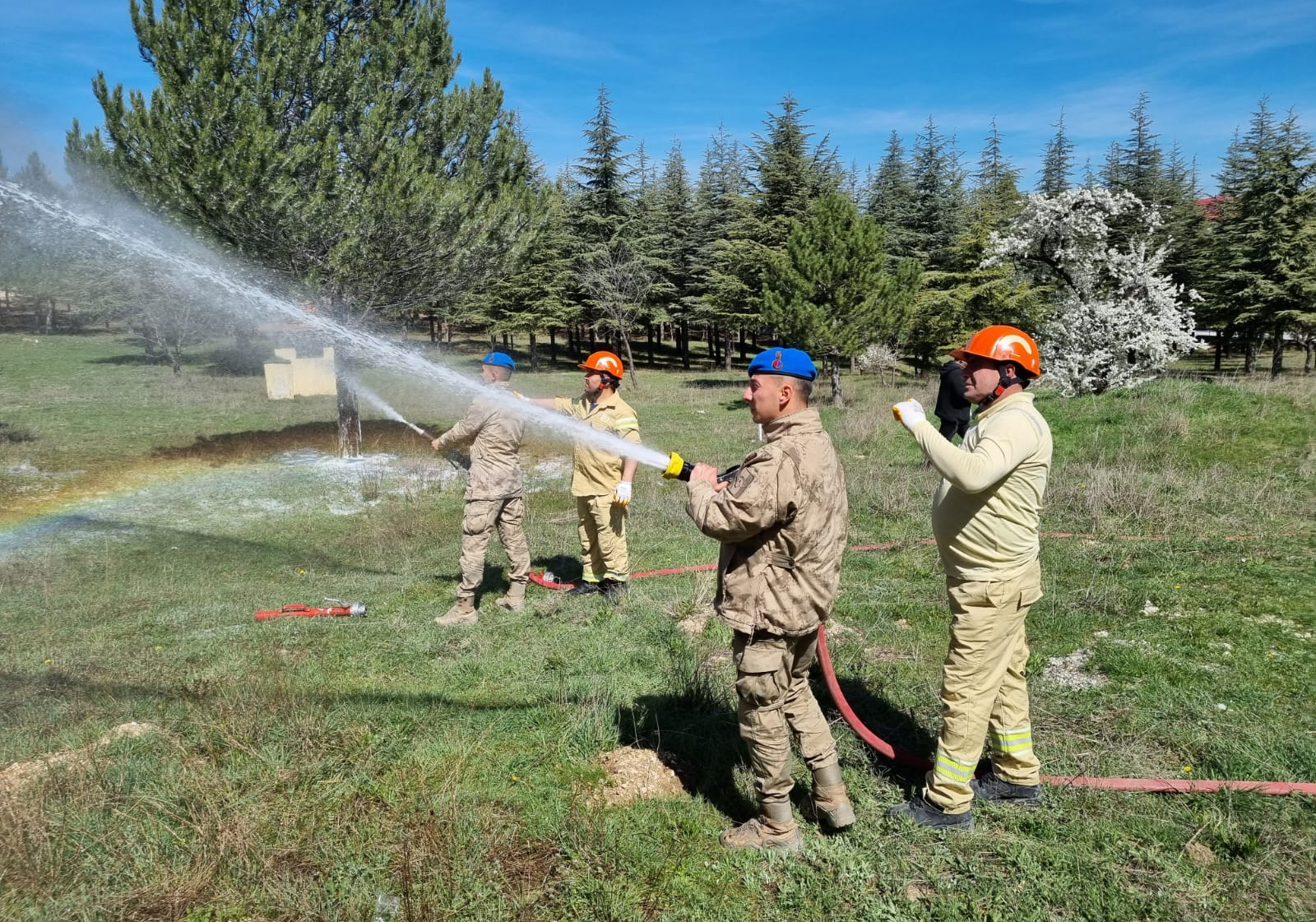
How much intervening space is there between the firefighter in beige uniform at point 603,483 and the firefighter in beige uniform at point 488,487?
508mm

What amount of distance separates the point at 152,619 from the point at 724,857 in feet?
18.1

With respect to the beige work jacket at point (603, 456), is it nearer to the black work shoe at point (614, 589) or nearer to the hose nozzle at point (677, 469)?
the black work shoe at point (614, 589)

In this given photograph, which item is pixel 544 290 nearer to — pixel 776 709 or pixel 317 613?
pixel 317 613

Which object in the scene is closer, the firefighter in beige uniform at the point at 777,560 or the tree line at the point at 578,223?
the firefighter in beige uniform at the point at 777,560

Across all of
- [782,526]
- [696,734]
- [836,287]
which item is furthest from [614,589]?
[836,287]

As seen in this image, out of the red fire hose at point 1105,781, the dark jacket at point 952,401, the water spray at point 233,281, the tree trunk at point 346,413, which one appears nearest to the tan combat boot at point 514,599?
the water spray at point 233,281

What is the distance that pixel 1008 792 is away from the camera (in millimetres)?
3852

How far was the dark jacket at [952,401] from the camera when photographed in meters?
10.8

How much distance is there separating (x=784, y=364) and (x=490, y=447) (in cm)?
392

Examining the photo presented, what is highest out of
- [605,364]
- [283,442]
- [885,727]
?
[605,364]

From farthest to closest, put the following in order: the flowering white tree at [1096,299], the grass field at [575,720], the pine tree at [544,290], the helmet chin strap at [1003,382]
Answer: the pine tree at [544,290], the flowering white tree at [1096,299], the helmet chin strap at [1003,382], the grass field at [575,720]

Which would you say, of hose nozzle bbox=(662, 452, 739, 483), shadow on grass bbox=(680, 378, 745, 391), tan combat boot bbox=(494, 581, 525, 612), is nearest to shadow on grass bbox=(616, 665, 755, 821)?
hose nozzle bbox=(662, 452, 739, 483)

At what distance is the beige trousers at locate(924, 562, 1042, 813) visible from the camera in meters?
3.53

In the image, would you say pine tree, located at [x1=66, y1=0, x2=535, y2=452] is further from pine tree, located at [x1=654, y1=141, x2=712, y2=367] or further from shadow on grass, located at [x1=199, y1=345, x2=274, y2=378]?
pine tree, located at [x1=654, y1=141, x2=712, y2=367]
